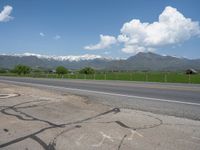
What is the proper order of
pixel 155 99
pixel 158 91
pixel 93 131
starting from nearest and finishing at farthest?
pixel 93 131
pixel 155 99
pixel 158 91

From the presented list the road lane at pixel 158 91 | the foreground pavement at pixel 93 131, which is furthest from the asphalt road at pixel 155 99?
the foreground pavement at pixel 93 131

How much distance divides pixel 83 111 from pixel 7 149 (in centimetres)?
338

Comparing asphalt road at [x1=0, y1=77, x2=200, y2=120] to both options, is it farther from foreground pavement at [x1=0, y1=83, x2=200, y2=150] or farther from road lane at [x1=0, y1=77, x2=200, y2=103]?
foreground pavement at [x1=0, y1=83, x2=200, y2=150]

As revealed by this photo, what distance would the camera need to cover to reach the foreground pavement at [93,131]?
412 cm

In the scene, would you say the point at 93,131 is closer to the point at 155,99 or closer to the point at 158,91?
the point at 155,99

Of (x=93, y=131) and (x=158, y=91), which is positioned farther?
(x=158, y=91)

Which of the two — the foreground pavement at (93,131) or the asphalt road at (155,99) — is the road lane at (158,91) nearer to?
the asphalt road at (155,99)

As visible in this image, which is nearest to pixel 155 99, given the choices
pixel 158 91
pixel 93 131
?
pixel 158 91

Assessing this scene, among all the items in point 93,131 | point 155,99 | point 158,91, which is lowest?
point 93,131

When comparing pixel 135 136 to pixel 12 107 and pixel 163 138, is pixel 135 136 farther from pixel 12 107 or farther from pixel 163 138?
pixel 12 107

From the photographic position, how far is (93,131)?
16.1 ft

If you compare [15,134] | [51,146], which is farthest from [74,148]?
[15,134]

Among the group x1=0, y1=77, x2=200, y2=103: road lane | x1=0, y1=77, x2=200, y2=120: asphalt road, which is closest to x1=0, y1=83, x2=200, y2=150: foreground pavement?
x1=0, y1=77, x2=200, y2=120: asphalt road

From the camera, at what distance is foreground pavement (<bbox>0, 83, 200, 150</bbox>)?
4121mm
